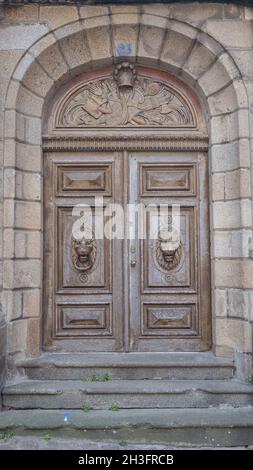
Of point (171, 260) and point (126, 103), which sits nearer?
point (171, 260)

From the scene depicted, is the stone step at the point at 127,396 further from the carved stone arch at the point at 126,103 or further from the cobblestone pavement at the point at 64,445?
the carved stone arch at the point at 126,103

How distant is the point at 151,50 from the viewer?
425cm

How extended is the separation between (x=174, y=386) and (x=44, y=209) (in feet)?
7.16

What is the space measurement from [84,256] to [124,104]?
5.62 feet

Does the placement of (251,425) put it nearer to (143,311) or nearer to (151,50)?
(143,311)

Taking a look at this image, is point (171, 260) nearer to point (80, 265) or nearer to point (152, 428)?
point (80, 265)

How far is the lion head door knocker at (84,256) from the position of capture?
4188 mm

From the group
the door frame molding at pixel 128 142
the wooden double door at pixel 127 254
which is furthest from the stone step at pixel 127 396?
the door frame molding at pixel 128 142

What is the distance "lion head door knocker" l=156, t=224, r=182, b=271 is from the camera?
4.21 m

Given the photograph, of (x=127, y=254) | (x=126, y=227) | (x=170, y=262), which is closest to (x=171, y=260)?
(x=170, y=262)

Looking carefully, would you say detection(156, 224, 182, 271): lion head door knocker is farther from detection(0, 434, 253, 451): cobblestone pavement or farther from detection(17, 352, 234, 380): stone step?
detection(0, 434, 253, 451): cobblestone pavement

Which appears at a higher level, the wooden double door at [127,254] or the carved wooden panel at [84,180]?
the carved wooden panel at [84,180]

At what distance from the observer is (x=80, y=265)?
13.9 feet

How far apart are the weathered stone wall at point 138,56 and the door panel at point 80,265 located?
7.4 inches
